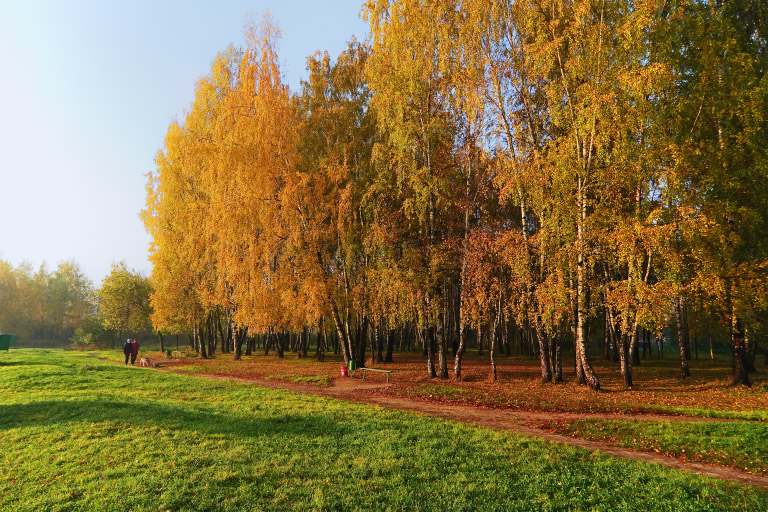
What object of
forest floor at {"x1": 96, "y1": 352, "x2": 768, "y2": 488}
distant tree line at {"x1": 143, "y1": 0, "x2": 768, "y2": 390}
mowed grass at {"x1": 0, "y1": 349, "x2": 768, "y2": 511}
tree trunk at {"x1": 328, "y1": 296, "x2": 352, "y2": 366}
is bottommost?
forest floor at {"x1": 96, "y1": 352, "x2": 768, "y2": 488}

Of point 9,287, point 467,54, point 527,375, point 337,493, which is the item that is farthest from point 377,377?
point 9,287

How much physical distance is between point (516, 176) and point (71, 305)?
87.3 meters

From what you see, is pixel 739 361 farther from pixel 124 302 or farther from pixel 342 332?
pixel 124 302

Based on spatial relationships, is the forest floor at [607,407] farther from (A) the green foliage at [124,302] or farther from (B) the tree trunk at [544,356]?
(A) the green foliage at [124,302]

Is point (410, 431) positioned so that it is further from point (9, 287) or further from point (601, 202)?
point (9, 287)

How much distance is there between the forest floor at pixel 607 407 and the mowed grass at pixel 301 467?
163 centimetres

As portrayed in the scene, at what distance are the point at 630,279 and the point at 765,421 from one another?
599 cm

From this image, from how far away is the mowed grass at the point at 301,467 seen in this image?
6277 millimetres

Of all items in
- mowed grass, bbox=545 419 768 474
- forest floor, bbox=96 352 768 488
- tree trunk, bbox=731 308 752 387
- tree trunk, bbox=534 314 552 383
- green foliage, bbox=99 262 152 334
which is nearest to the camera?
mowed grass, bbox=545 419 768 474

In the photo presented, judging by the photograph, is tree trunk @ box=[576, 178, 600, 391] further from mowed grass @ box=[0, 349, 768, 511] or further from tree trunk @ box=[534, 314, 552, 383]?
mowed grass @ box=[0, 349, 768, 511]

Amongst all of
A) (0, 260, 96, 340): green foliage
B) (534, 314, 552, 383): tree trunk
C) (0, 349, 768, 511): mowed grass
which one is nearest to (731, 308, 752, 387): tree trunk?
(534, 314, 552, 383): tree trunk

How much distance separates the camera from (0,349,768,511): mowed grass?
6277 millimetres

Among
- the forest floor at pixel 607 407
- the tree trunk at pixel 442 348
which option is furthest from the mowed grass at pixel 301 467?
the tree trunk at pixel 442 348

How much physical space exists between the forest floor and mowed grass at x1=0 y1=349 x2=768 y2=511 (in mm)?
1631
